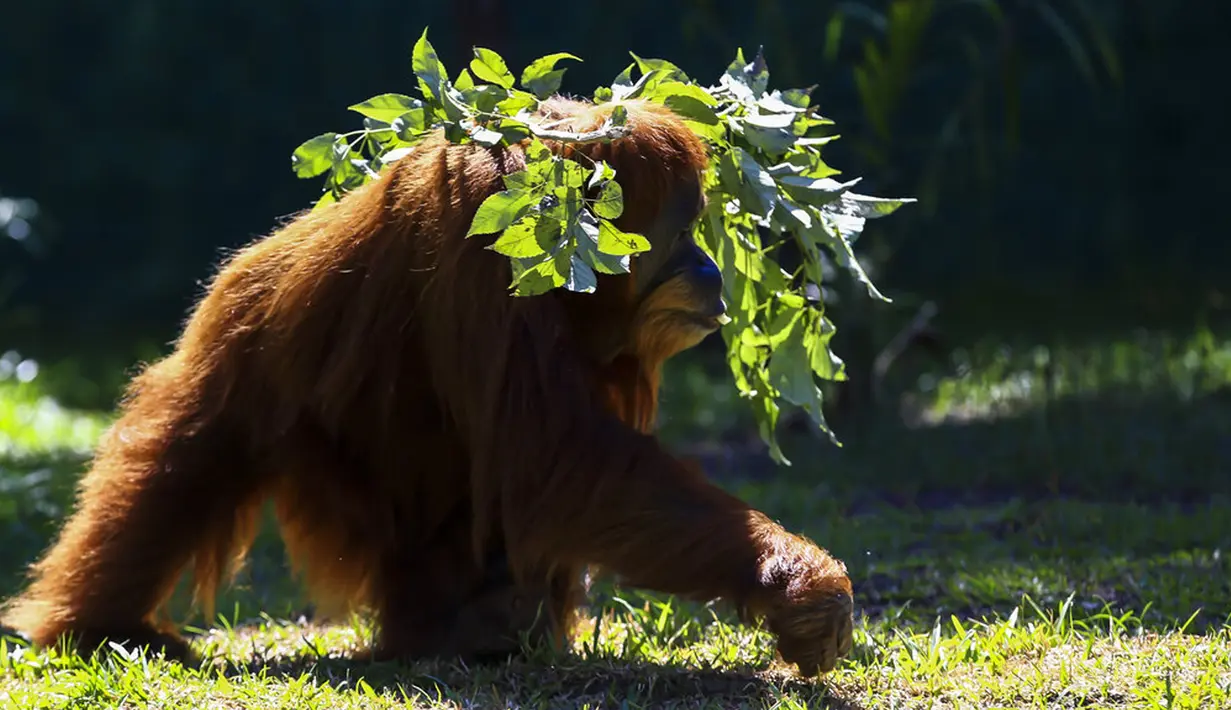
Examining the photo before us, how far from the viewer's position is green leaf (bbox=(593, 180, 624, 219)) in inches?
101

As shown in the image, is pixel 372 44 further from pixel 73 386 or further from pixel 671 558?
pixel 671 558

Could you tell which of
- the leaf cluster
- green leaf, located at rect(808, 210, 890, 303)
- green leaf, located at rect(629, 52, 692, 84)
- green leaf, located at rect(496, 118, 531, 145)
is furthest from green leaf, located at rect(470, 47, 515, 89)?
green leaf, located at rect(808, 210, 890, 303)

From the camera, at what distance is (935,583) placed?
356cm

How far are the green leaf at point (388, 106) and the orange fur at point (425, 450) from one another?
0.29ft

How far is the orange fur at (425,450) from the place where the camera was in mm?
2611

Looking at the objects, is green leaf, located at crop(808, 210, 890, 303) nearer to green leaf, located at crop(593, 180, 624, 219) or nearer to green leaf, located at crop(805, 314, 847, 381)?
green leaf, located at crop(805, 314, 847, 381)

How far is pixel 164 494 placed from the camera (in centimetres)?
310

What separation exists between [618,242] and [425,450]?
0.73 meters

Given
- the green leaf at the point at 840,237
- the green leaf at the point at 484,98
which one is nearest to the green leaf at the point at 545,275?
the green leaf at the point at 484,98

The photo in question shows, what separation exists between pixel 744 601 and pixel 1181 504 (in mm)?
2423

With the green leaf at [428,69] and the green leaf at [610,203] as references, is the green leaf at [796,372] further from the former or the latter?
the green leaf at [428,69]

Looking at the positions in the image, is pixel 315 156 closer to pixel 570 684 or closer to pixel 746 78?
pixel 746 78

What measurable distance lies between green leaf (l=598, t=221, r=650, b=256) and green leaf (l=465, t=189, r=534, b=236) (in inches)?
5.1

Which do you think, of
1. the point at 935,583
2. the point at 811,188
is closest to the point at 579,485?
the point at 811,188
